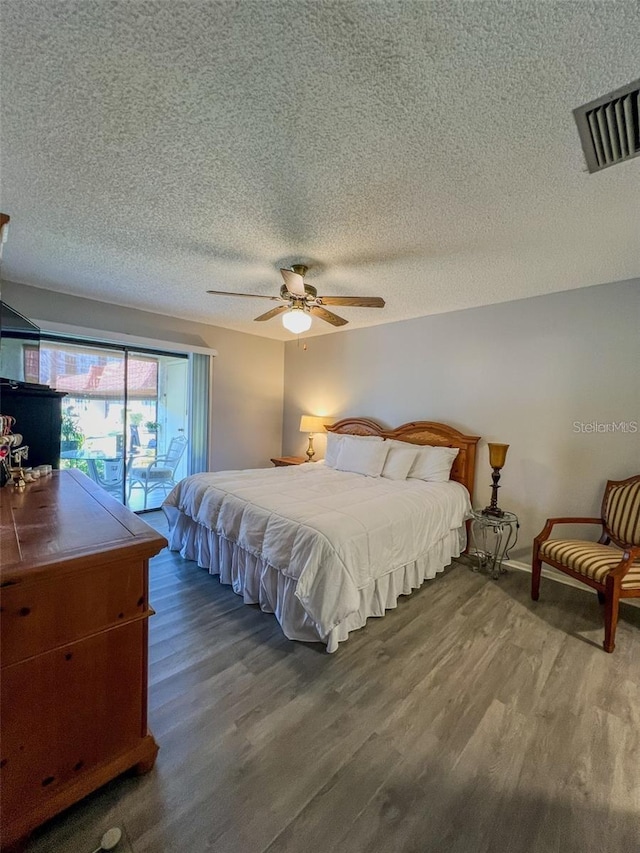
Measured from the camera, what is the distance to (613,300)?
276cm

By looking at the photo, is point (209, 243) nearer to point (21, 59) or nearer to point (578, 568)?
point (21, 59)

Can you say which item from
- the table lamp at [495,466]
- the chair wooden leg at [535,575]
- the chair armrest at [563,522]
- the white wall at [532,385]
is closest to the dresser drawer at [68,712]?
the chair wooden leg at [535,575]

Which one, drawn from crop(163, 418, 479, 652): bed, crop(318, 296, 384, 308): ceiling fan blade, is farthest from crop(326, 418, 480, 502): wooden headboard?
crop(318, 296, 384, 308): ceiling fan blade

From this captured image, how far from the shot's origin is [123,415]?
434cm

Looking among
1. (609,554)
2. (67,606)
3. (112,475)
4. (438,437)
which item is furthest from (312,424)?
(67,606)

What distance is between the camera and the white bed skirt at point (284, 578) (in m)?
2.09

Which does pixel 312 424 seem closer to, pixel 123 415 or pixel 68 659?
pixel 123 415

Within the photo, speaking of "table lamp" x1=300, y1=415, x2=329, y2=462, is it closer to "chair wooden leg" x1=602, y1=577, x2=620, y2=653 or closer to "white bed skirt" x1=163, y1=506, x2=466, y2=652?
"white bed skirt" x1=163, y1=506, x2=466, y2=652

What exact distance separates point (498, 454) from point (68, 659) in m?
3.17

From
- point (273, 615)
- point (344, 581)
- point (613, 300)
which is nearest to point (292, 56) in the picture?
point (344, 581)

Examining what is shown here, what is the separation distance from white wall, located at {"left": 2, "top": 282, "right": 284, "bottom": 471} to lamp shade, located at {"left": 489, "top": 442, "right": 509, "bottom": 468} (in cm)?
342

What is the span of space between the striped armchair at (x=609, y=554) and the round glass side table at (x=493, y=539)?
0.43 meters

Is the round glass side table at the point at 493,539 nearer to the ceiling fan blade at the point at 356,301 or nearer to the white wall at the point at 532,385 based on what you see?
the white wall at the point at 532,385

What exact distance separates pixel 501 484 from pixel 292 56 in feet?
11.3
